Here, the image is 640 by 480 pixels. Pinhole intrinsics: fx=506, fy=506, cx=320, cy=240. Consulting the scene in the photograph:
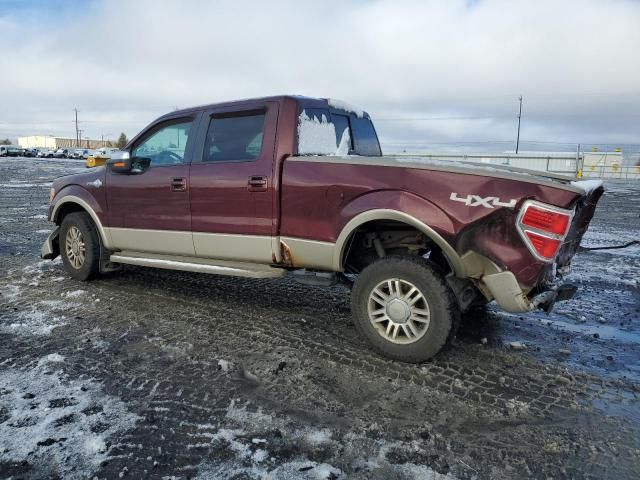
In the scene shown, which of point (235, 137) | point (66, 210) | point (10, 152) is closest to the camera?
point (235, 137)

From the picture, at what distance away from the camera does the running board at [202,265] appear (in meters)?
4.61

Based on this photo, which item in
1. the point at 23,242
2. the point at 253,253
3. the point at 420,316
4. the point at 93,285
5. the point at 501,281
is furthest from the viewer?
the point at 23,242

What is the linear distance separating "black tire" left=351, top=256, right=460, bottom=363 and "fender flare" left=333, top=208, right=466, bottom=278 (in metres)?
0.16

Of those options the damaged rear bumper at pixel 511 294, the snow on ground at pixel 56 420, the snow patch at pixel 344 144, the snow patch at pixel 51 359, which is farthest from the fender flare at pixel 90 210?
the damaged rear bumper at pixel 511 294

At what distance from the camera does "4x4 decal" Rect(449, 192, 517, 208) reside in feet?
11.3

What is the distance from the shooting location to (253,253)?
185 inches

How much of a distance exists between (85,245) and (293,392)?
12.5 feet

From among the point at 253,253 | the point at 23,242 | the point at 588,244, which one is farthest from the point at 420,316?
the point at 23,242

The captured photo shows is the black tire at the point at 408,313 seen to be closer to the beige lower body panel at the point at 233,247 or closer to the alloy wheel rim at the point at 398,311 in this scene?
the alloy wheel rim at the point at 398,311

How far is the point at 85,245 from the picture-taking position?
6004 mm

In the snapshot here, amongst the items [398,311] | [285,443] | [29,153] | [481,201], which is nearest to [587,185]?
[481,201]

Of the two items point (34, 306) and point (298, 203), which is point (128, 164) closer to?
point (34, 306)

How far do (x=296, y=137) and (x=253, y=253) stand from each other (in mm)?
1131

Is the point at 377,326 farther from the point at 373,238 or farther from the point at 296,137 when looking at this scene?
the point at 296,137
